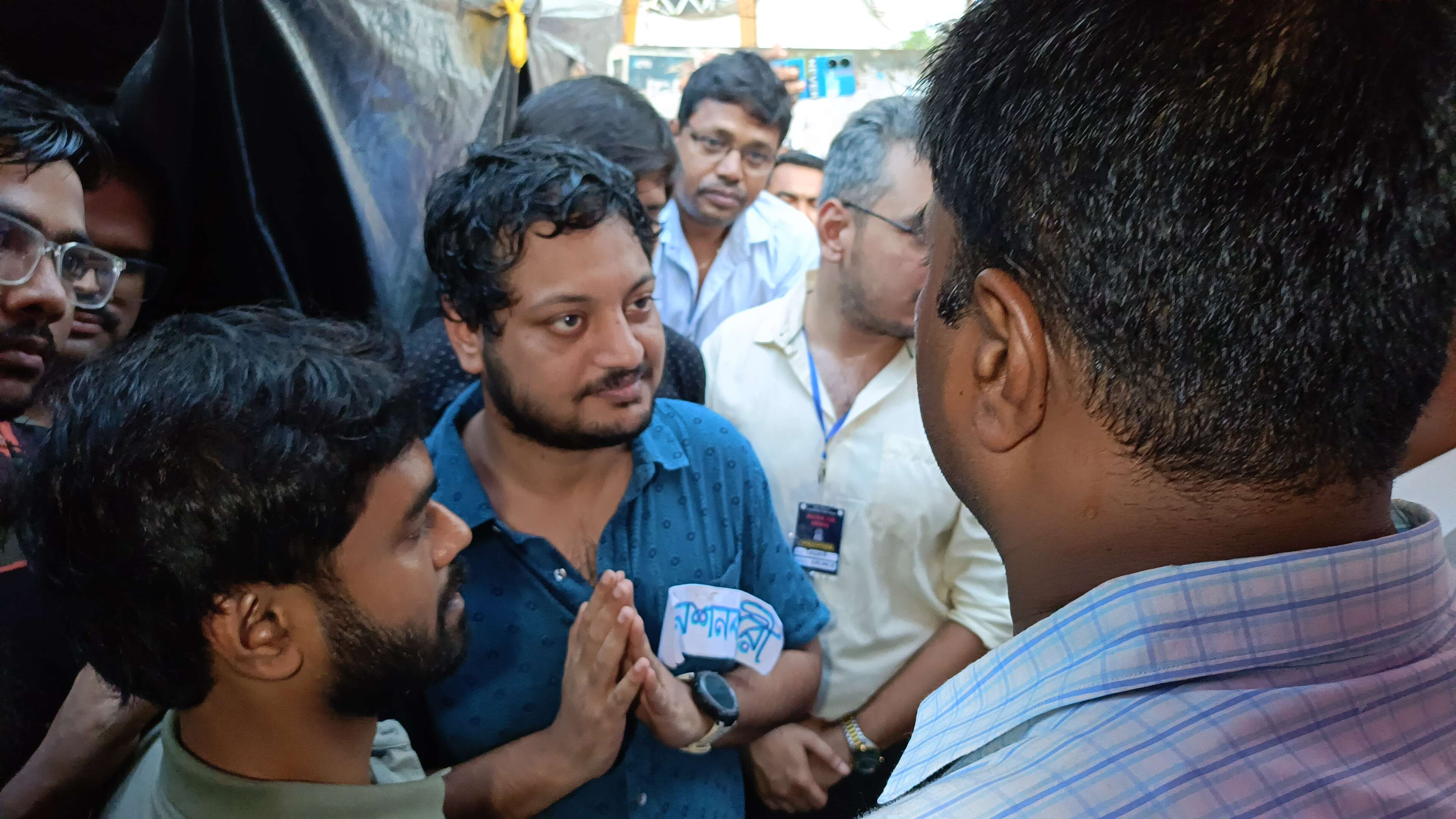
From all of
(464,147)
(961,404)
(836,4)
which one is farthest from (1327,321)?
(836,4)

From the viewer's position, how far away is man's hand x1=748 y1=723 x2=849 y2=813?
2.02m

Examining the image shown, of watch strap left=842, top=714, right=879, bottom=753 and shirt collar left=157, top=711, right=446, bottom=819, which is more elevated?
shirt collar left=157, top=711, right=446, bottom=819

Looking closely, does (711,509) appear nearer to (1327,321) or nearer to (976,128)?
(976,128)

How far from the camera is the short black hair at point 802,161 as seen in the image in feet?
15.8

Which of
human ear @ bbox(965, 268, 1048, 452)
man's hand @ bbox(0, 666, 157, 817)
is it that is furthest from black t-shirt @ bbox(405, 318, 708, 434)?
human ear @ bbox(965, 268, 1048, 452)

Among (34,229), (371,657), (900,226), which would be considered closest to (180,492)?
(371,657)

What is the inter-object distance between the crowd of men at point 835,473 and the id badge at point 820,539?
0.5 inches

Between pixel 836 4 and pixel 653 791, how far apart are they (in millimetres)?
4915

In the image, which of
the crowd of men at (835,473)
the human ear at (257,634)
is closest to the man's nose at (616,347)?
the crowd of men at (835,473)

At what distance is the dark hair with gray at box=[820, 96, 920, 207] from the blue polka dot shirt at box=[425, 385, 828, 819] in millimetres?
854

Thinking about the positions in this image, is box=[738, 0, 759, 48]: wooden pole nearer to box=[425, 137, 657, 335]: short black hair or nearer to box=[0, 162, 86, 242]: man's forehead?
box=[425, 137, 657, 335]: short black hair

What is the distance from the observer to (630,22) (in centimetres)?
488

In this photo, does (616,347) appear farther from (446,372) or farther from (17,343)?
(17,343)

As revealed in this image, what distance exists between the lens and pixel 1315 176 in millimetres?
610
